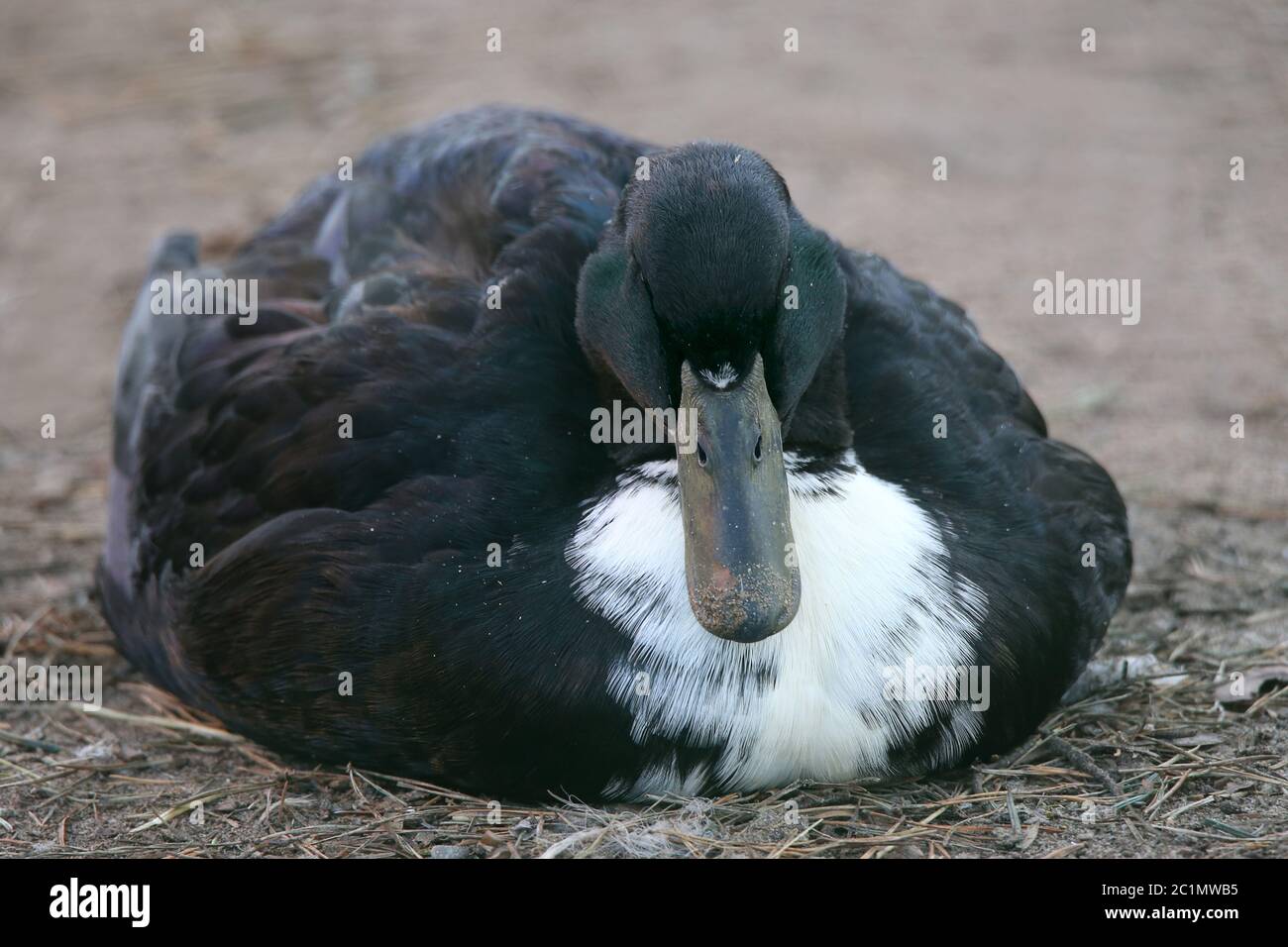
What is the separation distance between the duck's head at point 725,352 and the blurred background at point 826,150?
275cm

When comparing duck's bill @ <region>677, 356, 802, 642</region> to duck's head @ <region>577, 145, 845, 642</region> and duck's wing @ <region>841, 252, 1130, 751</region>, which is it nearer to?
duck's head @ <region>577, 145, 845, 642</region>

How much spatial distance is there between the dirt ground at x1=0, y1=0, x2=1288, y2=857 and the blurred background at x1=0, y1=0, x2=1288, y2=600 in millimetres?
27

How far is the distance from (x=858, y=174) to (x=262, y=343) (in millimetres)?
5625

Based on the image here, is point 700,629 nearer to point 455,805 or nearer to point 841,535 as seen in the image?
point 841,535

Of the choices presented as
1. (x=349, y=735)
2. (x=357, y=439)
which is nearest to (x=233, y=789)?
(x=349, y=735)

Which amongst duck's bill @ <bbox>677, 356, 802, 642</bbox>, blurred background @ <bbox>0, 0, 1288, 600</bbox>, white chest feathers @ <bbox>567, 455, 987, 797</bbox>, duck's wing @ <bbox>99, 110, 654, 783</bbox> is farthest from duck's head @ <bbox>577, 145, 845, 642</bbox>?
blurred background @ <bbox>0, 0, 1288, 600</bbox>

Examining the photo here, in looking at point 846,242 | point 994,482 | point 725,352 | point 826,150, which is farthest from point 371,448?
point 826,150

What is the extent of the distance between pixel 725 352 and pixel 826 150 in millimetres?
6541

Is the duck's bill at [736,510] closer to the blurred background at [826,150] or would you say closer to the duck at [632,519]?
the duck at [632,519]

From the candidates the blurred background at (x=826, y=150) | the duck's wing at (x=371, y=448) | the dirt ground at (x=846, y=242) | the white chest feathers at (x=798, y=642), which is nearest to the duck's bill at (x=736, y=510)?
the white chest feathers at (x=798, y=642)

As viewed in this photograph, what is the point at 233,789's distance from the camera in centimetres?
490

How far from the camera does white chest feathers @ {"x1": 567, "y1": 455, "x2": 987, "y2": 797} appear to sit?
14.3 ft

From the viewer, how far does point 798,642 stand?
14.4 feet

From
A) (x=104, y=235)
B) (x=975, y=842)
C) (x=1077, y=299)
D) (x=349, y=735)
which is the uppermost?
(x=104, y=235)
